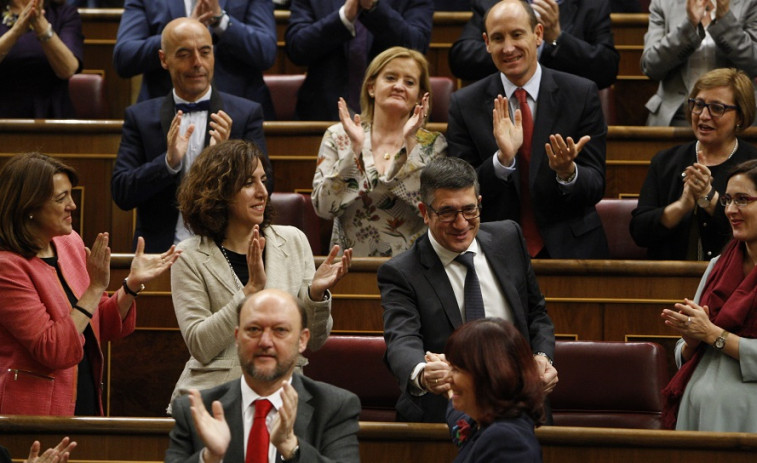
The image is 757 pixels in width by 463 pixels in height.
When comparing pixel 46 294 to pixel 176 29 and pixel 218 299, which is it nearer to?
pixel 218 299

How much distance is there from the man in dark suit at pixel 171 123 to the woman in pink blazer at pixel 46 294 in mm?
491

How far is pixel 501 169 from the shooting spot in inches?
90.7

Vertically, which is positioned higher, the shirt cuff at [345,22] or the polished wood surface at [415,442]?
the shirt cuff at [345,22]

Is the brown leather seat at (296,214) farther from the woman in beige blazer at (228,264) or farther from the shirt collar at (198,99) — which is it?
the woman in beige blazer at (228,264)

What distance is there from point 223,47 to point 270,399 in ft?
4.76

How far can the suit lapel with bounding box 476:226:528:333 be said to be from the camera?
6.16 ft

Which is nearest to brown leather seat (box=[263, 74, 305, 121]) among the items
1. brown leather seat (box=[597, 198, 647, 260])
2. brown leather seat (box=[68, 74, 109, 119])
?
brown leather seat (box=[68, 74, 109, 119])

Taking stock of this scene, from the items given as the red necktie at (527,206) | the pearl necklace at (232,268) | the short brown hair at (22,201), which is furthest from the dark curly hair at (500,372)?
the red necktie at (527,206)

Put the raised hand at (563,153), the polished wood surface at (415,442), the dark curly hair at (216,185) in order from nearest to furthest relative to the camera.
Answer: the polished wood surface at (415,442)
the dark curly hair at (216,185)
the raised hand at (563,153)

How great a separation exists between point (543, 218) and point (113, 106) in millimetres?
1585

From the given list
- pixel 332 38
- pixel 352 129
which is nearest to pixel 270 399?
pixel 352 129

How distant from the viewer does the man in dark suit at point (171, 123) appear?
2.49 meters

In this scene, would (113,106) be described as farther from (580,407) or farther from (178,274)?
(580,407)

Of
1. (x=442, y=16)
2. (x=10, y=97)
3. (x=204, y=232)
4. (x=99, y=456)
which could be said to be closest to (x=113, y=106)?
(x=10, y=97)
